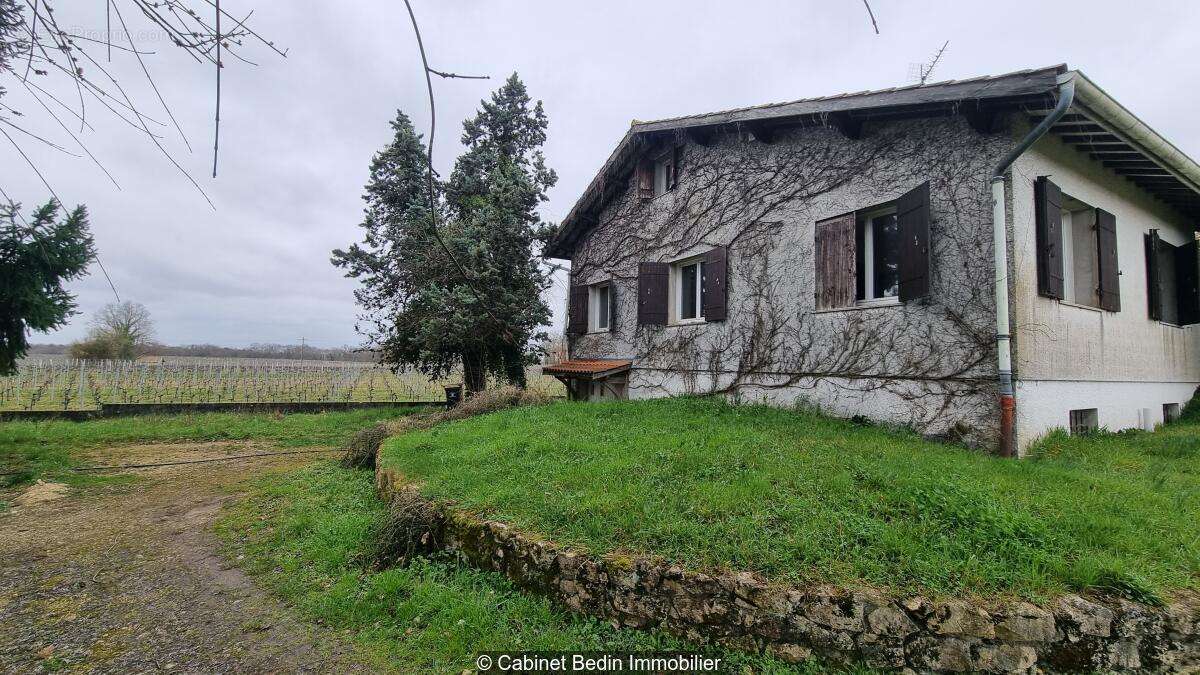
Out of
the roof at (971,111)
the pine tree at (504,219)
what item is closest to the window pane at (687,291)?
the roof at (971,111)

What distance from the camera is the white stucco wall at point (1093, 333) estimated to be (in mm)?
5461

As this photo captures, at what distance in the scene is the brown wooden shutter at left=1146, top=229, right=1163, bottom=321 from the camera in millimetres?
7578

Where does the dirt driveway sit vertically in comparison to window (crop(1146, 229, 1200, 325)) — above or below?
below

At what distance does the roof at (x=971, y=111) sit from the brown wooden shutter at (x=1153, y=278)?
2.53 ft

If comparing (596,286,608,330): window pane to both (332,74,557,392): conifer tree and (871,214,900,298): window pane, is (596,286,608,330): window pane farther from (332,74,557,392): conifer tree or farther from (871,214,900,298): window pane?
(871,214,900,298): window pane

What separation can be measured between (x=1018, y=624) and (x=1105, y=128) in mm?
6087

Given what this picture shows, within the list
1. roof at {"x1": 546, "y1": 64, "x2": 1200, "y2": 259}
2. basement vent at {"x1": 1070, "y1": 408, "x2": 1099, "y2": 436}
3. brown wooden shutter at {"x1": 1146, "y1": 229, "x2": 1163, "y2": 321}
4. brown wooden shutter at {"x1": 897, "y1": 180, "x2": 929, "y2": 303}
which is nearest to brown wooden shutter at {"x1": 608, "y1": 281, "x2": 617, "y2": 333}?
roof at {"x1": 546, "y1": 64, "x2": 1200, "y2": 259}

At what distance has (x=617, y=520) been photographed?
3.45 m

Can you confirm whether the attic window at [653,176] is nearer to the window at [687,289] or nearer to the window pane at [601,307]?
the window at [687,289]

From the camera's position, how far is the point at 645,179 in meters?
10.5

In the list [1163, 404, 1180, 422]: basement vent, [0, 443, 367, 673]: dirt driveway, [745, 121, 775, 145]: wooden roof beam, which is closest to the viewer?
[0, 443, 367, 673]: dirt driveway

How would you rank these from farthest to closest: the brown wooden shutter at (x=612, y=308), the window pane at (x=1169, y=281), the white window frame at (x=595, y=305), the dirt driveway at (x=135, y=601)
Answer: the white window frame at (x=595, y=305) < the brown wooden shutter at (x=612, y=308) < the window pane at (x=1169, y=281) < the dirt driveway at (x=135, y=601)

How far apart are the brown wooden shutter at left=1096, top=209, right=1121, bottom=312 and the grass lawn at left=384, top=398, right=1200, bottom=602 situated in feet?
6.11

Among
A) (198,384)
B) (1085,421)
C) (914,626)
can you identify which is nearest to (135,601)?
(914,626)
